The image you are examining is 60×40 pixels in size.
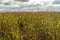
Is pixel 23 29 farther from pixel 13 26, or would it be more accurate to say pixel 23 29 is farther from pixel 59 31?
Result: pixel 59 31

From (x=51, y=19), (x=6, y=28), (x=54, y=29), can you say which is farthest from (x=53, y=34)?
(x=6, y=28)

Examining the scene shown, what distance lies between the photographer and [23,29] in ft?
59.6

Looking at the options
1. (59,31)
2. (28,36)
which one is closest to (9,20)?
(28,36)

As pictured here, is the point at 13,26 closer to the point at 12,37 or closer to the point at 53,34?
the point at 12,37

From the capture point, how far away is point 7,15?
64.3 ft

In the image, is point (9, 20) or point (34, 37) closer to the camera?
point (34, 37)

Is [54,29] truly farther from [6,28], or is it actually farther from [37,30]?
[6,28]

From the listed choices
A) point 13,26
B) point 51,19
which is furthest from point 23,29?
point 51,19

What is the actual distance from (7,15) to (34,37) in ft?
9.70

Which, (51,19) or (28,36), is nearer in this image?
(28,36)

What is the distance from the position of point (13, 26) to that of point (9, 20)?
2.05 ft

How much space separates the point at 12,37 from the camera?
17.5 meters

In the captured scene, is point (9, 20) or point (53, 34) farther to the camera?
point (9, 20)

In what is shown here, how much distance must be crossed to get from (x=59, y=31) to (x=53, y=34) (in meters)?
0.36
